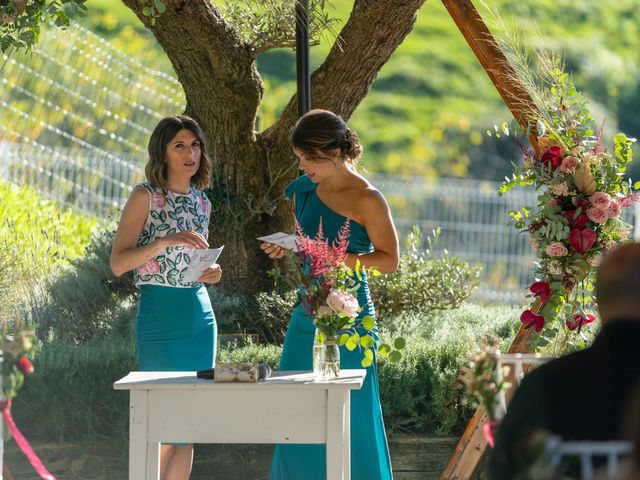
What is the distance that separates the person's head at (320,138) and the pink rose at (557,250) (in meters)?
0.96

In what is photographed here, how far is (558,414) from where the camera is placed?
2178 mm

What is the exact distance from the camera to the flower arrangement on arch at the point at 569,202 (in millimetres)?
4434

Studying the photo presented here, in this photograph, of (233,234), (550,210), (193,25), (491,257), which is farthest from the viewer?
(491,257)

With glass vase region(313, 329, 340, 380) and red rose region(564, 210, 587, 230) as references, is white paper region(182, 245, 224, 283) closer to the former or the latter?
glass vase region(313, 329, 340, 380)

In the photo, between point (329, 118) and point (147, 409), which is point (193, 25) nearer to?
point (329, 118)

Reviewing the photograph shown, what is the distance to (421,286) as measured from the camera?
7141 mm

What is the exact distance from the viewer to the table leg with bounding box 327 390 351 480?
11.5 ft

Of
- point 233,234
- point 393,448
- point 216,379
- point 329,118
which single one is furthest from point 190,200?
point 233,234

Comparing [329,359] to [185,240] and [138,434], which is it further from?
[185,240]

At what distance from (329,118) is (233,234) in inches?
103

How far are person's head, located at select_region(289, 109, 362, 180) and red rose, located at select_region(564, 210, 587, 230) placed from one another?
3.25 ft

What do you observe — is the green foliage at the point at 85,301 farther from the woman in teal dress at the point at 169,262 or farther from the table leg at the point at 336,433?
the table leg at the point at 336,433

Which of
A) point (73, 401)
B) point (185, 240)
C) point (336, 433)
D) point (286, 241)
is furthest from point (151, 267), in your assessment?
point (73, 401)

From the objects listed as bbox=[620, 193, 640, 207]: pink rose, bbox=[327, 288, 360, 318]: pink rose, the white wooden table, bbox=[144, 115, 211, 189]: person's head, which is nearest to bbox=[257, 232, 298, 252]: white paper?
bbox=[327, 288, 360, 318]: pink rose
